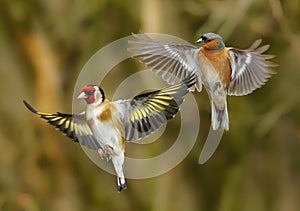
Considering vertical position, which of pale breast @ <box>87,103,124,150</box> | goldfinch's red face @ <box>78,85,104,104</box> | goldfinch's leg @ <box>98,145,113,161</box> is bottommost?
goldfinch's leg @ <box>98,145,113,161</box>

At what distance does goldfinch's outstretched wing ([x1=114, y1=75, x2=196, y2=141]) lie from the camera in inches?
7.9

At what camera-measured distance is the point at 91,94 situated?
20 centimetres

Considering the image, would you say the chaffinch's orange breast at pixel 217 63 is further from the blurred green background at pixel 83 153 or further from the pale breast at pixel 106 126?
the blurred green background at pixel 83 153

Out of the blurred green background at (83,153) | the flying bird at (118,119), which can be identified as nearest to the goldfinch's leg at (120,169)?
the flying bird at (118,119)

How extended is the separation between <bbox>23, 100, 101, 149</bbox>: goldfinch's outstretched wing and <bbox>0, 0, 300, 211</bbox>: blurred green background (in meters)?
0.29

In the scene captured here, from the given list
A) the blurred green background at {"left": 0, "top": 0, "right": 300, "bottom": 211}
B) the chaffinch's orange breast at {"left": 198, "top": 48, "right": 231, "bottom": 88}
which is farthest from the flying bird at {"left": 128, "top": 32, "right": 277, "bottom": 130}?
the blurred green background at {"left": 0, "top": 0, "right": 300, "bottom": 211}

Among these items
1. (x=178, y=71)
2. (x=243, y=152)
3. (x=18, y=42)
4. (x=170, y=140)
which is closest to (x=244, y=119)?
(x=243, y=152)

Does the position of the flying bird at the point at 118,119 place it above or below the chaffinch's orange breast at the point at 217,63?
below

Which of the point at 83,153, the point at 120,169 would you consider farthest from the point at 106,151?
the point at 83,153

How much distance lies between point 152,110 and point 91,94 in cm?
2

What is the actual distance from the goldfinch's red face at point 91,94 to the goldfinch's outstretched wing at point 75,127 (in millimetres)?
13

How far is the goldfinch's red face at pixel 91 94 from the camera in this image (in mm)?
198

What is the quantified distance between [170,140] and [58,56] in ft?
0.73

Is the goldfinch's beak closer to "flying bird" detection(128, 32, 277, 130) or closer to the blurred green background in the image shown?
"flying bird" detection(128, 32, 277, 130)
